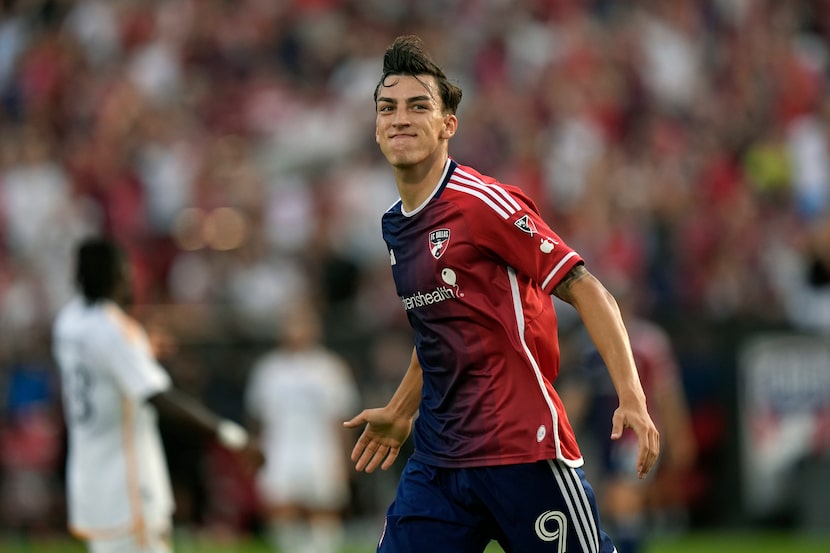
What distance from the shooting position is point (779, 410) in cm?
1442

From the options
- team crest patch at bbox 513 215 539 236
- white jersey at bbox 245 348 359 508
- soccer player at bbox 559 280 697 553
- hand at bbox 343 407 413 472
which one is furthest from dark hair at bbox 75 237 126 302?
white jersey at bbox 245 348 359 508

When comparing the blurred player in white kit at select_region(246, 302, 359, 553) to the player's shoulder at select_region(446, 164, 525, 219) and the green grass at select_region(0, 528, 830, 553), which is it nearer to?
the green grass at select_region(0, 528, 830, 553)

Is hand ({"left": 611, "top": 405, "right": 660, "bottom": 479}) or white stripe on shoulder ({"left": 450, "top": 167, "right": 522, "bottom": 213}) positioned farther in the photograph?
white stripe on shoulder ({"left": 450, "top": 167, "right": 522, "bottom": 213})

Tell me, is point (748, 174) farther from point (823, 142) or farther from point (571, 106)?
point (571, 106)

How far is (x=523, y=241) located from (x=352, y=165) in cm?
1137

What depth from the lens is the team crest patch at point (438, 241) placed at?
18.4ft

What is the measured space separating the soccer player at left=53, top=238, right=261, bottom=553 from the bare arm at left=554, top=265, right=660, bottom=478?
2.78 m

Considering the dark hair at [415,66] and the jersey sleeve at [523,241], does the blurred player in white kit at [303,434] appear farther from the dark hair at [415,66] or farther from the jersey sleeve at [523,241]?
the jersey sleeve at [523,241]

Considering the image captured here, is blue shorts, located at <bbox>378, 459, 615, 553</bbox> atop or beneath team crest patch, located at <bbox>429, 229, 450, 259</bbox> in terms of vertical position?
beneath

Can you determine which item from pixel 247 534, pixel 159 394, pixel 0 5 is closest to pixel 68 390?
pixel 159 394

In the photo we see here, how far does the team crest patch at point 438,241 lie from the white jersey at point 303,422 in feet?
27.5

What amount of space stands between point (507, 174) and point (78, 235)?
4.52 metres

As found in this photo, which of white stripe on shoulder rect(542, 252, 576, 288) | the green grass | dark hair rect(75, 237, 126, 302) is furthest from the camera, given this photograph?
the green grass

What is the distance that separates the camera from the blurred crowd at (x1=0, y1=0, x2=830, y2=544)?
14711 mm
